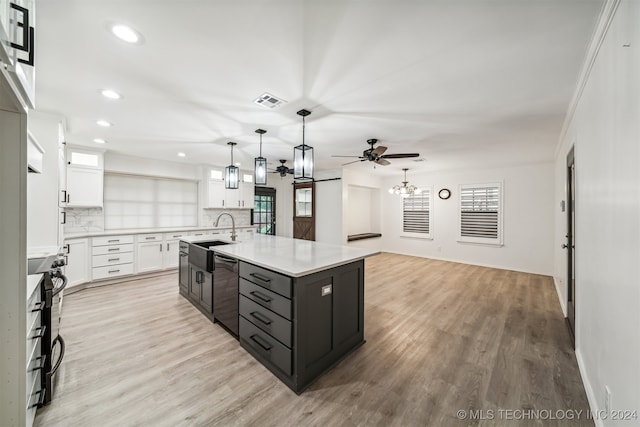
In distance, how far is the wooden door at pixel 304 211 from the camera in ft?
23.6

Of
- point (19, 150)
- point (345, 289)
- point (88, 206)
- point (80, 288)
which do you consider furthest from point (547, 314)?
point (88, 206)

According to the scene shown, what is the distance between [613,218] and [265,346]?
2.57 meters

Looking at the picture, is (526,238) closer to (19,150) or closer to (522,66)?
(522,66)

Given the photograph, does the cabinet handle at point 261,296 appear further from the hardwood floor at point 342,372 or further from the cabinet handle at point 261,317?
the hardwood floor at point 342,372

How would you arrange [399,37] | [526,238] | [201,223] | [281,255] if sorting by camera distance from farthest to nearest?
[201,223], [526,238], [281,255], [399,37]

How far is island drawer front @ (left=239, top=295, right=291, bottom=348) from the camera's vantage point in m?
2.01

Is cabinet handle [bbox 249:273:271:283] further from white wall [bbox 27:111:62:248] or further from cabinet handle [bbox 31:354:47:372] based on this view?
white wall [bbox 27:111:62:248]

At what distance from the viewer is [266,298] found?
7.15 feet

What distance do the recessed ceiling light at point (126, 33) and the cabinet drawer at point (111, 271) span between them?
4.49 meters

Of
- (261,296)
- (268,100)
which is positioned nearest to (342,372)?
(261,296)

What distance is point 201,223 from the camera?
6.42m

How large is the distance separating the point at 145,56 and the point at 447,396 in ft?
11.3

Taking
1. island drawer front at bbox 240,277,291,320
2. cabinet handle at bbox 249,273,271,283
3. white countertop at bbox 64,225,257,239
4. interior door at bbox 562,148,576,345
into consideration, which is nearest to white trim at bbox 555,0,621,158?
interior door at bbox 562,148,576,345

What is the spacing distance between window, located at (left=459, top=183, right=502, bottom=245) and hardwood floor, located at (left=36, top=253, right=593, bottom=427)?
2667 mm
